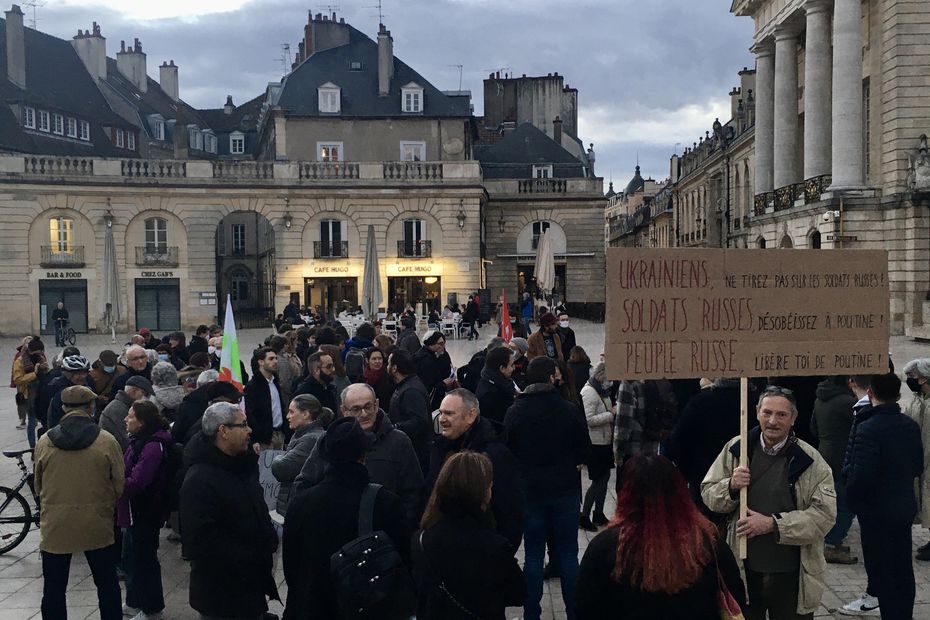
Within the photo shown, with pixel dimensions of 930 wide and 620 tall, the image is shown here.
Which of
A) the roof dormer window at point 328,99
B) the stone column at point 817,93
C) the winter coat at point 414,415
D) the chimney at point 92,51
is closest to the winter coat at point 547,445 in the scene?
the winter coat at point 414,415

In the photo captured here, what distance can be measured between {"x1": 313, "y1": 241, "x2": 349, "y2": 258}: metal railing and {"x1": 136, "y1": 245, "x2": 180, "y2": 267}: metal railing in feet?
Answer: 19.4

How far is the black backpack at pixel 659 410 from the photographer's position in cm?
752

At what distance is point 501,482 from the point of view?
505cm

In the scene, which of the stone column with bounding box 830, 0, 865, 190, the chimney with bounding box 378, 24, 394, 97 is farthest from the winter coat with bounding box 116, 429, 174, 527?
the chimney with bounding box 378, 24, 394, 97

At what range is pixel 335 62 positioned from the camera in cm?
4575

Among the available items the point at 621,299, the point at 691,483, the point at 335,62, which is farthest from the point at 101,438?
the point at 335,62

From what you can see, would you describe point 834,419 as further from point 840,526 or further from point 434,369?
point 434,369

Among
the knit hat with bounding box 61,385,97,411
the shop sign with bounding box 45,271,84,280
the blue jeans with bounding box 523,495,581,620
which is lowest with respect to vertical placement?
the blue jeans with bounding box 523,495,581,620

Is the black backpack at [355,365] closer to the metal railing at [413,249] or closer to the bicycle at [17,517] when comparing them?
the bicycle at [17,517]

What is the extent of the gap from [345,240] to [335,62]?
472 inches

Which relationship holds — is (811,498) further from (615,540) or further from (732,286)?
(615,540)

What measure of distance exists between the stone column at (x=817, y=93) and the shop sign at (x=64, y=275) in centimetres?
2843

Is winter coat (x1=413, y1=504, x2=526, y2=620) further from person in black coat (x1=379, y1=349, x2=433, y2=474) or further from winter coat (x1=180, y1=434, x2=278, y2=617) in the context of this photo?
person in black coat (x1=379, y1=349, x2=433, y2=474)

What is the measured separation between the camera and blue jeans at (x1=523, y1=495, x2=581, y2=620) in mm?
5926
